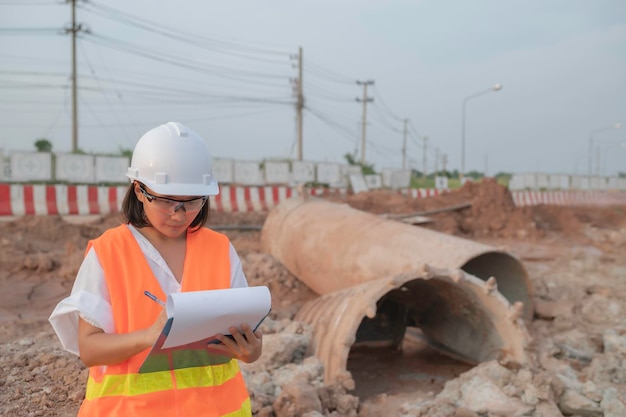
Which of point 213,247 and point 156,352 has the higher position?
point 213,247

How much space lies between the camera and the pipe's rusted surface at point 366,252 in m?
5.67

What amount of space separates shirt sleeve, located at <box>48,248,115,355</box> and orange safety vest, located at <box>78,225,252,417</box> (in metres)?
0.02

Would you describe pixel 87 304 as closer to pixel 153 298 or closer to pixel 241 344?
pixel 153 298

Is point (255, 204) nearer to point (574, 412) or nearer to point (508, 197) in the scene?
point (508, 197)

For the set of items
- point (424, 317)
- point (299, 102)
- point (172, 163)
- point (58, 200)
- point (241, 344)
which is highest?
point (299, 102)

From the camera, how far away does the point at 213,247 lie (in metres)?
1.83

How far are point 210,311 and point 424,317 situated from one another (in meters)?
5.25

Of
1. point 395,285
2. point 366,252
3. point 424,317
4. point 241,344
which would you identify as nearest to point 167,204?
point 241,344

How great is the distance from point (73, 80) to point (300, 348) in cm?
1687

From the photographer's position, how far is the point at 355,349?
20.9ft

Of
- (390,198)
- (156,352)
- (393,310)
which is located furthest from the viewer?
(390,198)

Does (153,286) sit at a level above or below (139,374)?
above

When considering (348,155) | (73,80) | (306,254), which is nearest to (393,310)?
(306,254)

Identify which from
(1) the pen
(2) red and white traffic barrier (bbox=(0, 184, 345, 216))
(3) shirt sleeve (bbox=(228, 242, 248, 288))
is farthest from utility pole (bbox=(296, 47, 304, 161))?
(1) the pen
